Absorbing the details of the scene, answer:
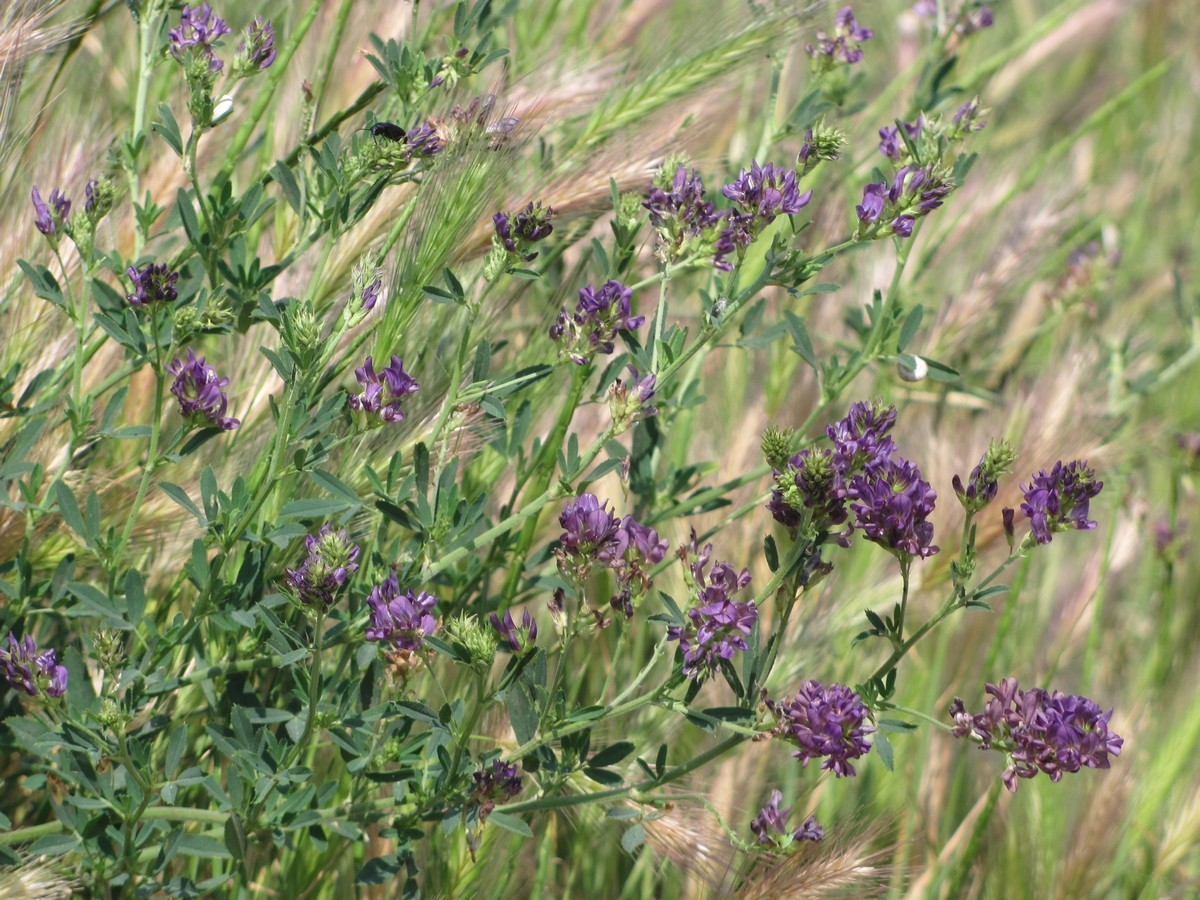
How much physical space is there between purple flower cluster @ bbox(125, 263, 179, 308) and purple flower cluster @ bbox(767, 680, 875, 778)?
0.65 metres

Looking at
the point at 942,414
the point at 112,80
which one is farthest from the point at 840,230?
the point at 112,80

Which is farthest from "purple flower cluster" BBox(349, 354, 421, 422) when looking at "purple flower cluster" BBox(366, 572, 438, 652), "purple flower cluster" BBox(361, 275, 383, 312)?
"purple flower cluster" BBox(366, 572, 438, 652)

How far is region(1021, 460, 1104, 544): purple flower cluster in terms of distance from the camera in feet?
3.48

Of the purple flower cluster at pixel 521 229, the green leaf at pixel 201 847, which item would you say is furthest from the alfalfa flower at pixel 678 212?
the green leaf at pixel 201 847

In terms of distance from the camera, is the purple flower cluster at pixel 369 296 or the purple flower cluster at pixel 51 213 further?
the purple flower cluster at pixel 51 213

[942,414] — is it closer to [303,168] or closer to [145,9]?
[303,168]

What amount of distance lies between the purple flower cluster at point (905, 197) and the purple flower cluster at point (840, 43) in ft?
1.43

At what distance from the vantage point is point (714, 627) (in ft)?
3.35

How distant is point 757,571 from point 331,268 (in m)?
0.81

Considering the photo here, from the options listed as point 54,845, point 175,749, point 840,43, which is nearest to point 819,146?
point 840,43

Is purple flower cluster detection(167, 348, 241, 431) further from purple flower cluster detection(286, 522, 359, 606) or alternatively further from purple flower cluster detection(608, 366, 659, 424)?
purple flower cluster detection(608, 366, 659, 424)

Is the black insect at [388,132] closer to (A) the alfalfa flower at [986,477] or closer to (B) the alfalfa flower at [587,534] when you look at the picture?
(B) the alfalfa flower at [587,534]

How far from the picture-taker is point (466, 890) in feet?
4.25

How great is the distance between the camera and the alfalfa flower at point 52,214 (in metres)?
1.20
